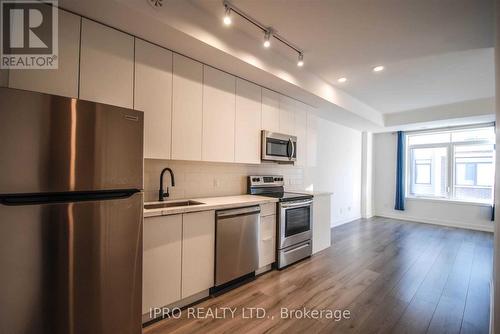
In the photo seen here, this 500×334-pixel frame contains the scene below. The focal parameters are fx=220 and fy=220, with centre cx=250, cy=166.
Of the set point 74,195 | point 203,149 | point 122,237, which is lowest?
point 122,237

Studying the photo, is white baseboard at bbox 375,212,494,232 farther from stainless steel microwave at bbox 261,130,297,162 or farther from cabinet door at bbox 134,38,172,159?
cabinet door at bbox 134,38,172,159

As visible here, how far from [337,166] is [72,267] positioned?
519cm

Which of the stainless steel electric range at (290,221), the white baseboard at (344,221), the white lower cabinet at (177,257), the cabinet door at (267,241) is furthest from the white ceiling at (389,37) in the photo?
the white baseboard at (344,221)

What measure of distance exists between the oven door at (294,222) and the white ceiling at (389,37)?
1.93m

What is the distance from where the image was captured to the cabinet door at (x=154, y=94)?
1963 mm

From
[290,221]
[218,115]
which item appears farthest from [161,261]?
[290,221]

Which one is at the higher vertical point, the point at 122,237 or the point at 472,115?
the point at 472,115

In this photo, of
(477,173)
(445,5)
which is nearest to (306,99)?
(445,5)

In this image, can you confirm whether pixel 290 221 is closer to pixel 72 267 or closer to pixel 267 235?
pixel 267 235

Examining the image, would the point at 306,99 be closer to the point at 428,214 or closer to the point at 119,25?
the point at 119,25

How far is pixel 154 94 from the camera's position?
2.05 metres

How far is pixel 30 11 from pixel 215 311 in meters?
2.71

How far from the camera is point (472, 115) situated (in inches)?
165

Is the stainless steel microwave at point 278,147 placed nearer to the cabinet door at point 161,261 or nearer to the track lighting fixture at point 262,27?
the track lighting fixture at point 262,27
